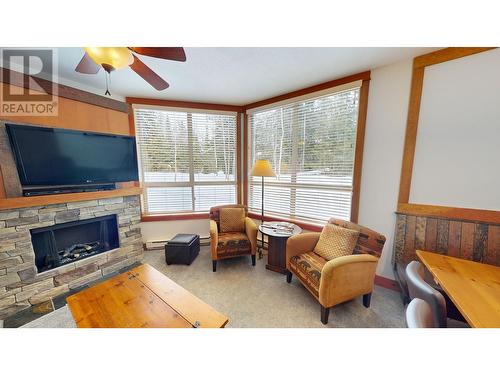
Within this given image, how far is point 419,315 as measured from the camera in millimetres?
652

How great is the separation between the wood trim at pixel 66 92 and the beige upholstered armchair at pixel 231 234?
1.98 meters

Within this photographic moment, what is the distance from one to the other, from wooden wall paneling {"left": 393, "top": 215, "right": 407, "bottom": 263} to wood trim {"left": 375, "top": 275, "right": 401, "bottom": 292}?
293mm

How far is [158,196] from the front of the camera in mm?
2760

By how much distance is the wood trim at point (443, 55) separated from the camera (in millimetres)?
1334

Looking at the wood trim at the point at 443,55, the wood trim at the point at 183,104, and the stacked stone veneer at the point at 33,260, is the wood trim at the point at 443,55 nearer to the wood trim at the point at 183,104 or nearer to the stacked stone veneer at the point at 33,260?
the wood trim at the point at 183,104

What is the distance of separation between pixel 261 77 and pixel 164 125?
173 cm

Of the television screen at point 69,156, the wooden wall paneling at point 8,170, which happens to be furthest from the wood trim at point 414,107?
the wooden wall paneling at point 8,170

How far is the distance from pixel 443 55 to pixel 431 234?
1.65 metres

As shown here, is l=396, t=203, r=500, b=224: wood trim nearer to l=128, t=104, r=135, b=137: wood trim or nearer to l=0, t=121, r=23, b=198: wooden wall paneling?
l=128, t=104, r=135, b=137: wood trim

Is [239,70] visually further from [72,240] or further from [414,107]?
[72,240]

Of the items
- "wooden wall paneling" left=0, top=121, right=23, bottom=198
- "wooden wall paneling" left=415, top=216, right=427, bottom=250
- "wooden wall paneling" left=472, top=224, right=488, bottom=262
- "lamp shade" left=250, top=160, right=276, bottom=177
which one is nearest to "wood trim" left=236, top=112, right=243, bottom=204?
"lamp shade" left=250, top=160, right=276, bottom=177

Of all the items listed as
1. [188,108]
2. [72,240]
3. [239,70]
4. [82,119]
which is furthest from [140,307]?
[188,108]
